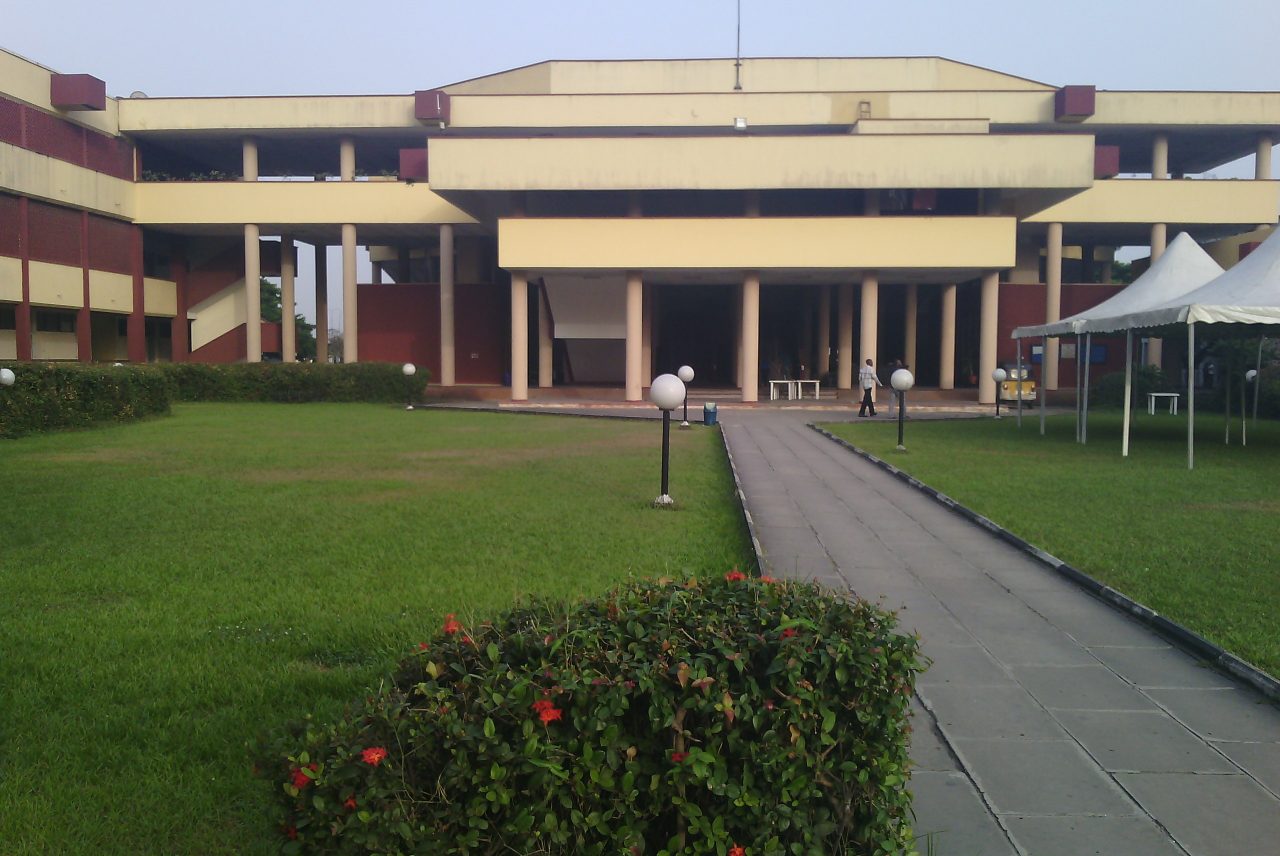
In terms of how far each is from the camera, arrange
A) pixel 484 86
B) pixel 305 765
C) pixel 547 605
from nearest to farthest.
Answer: pixel 305 765 < pixel 547 605 < pixel 484 86

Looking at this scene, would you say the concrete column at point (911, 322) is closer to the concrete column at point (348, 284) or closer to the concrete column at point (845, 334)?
the concrete column at point (845, 334)

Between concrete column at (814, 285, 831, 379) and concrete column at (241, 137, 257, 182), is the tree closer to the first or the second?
concrete column at (241, 137, 257, 182)

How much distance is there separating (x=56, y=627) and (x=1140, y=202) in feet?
123

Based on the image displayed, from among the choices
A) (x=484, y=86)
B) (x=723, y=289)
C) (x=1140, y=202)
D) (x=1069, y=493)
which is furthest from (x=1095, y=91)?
(x=1069, y=493)

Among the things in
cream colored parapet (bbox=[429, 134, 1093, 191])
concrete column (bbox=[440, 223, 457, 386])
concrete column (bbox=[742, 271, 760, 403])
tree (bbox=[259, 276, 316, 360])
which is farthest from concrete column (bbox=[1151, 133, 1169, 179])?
tree (bbox=[259, 276, 316, 360])

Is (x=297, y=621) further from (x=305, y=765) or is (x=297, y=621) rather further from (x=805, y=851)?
(x=805, y=851)

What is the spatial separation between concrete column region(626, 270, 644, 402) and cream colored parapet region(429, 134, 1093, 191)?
116 inches

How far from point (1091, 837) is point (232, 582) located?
5436 mm

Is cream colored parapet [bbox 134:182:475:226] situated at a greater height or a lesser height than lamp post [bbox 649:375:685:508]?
greater

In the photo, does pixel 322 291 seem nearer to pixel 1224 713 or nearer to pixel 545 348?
pixel 545 348

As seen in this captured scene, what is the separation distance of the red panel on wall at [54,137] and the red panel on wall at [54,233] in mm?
1683

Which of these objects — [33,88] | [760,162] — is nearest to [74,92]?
[33,88]

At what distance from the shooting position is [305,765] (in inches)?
95.1

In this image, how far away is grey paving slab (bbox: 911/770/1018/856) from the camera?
322cm
